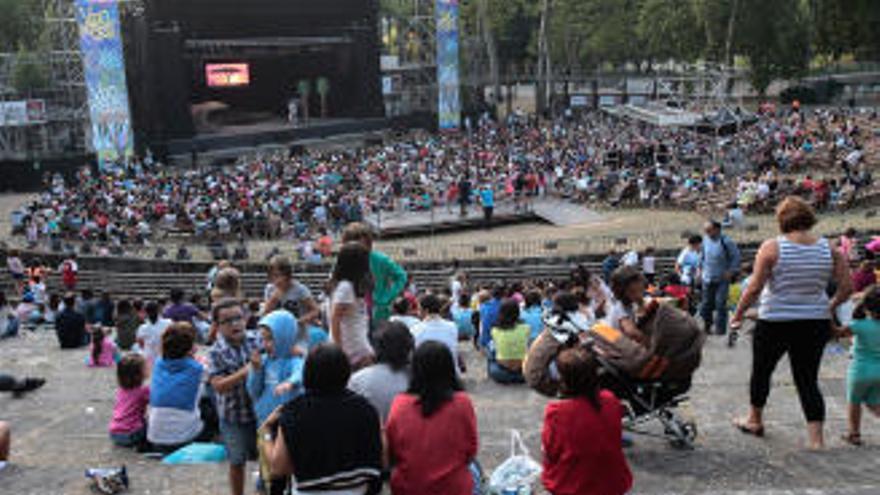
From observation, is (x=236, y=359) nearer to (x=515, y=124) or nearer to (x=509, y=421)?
(x=509, y=421)

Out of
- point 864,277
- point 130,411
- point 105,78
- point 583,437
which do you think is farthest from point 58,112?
point 583,437

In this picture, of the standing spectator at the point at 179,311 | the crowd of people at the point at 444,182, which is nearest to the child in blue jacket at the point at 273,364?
the standing spectator at the point at 179,311

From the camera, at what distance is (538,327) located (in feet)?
29.3

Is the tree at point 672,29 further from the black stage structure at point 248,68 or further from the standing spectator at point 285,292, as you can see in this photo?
the standing spectator at point 285,292

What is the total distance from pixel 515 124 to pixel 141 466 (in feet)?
127

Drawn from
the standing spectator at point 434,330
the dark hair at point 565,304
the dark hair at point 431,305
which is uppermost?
the dark hair at point 565,304

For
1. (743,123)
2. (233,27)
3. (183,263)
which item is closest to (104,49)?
(233,27)

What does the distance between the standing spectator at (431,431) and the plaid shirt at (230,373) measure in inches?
53.6

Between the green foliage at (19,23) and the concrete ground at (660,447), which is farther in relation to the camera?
the green foliage at (19,23)

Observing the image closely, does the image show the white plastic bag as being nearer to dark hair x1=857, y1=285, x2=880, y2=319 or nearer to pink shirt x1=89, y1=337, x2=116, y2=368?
dark hair x1=857, y1=285, x2=880, y2=319

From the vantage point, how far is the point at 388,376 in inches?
171

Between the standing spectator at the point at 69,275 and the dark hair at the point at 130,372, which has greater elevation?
the dark hair at the point at 130,372

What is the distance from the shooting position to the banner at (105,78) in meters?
30.0

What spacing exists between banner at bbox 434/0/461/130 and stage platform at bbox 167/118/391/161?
2.95m
